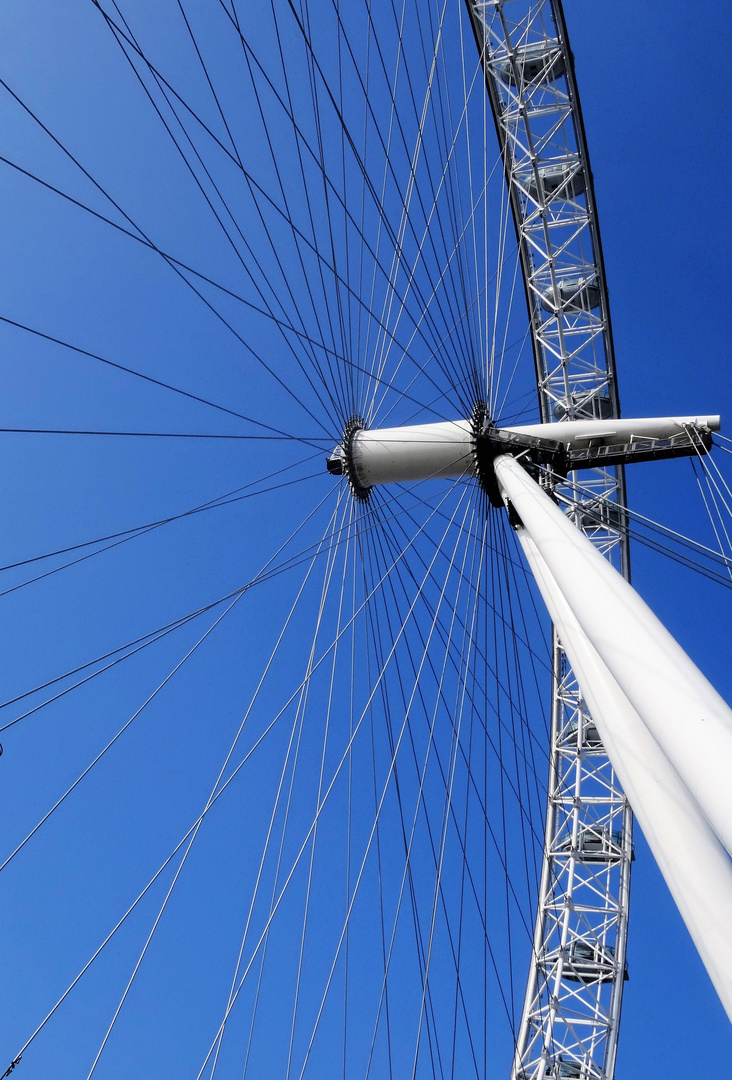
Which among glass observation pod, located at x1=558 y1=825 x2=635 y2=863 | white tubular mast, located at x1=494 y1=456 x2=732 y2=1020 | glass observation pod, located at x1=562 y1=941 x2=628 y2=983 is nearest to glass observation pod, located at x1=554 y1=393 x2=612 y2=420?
glass observation pod, located at x1=558 y1=825 x2=635 y2=863

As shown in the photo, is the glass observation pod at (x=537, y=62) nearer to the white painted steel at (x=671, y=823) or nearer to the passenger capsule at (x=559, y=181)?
the passenger capsule at (x=559, y=181)

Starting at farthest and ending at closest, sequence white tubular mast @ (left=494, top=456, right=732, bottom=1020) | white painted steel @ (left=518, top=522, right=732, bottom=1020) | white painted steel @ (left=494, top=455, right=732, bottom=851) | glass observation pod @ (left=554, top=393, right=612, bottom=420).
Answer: glass observation pod @ (left=554, top=393, right=612, bottom=420) < white painted steel @ (left=518, top=522, right=732, bottom=1020) < white tubular mast @ (left=494, top=456, right=732, bottom=1020) < white painted steel @ (left=494, top=455, right=732, bottom=851)

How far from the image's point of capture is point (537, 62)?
18.1 m

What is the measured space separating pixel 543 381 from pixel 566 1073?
16.9 m

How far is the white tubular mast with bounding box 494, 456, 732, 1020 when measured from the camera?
4.48m

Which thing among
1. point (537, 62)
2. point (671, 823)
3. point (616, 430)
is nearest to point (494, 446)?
point (616, 430)

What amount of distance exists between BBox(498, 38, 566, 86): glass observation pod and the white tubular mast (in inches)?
582

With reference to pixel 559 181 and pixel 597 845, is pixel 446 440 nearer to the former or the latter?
pixel 559 181

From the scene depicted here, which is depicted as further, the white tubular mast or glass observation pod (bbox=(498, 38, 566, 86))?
glass observation pod (bbox=(498, 38, 566, 86))

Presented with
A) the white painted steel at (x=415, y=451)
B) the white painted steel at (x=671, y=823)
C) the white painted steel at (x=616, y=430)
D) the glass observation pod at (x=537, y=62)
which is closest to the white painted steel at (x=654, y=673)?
the white painted steel at (x=671, y=823)

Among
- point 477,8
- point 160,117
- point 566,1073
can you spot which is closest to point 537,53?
point 477,8

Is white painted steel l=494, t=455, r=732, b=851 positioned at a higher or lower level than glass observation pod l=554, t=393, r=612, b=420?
lower

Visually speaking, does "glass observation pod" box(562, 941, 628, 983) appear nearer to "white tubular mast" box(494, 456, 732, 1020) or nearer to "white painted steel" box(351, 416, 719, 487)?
"white painted steel" box(351, 416, 719, 487)

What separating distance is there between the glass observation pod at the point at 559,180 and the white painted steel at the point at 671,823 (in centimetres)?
1427
